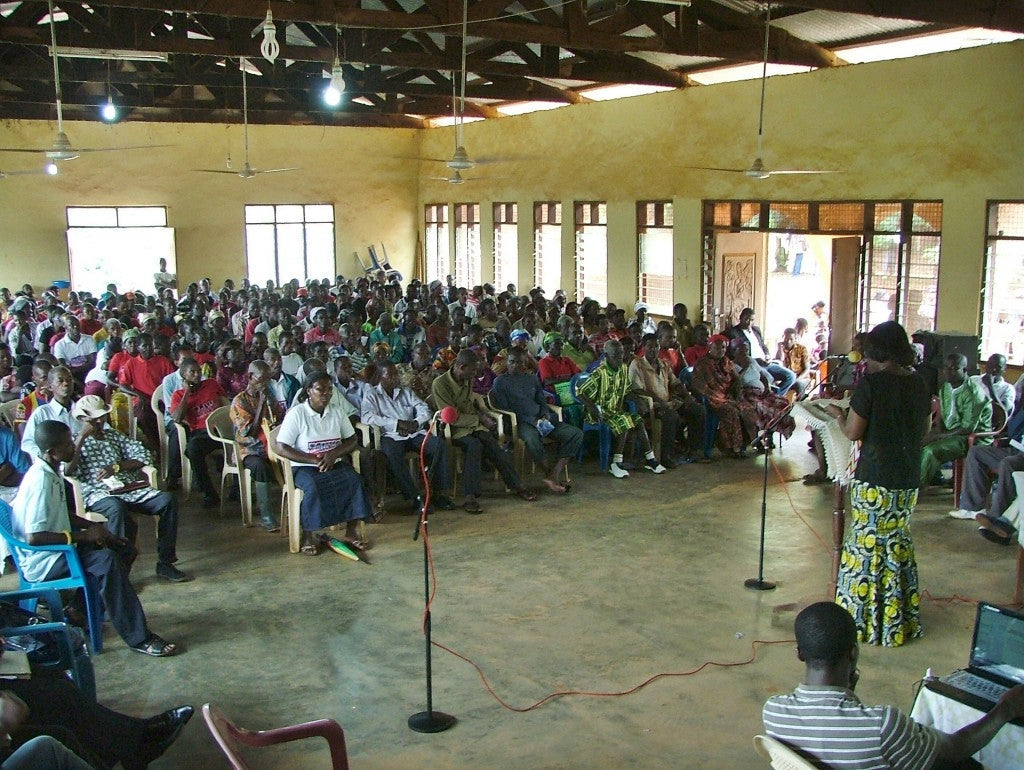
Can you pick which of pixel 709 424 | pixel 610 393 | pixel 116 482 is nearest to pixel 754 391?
pixel 709 424

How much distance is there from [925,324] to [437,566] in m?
6.11

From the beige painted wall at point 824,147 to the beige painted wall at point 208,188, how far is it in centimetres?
534

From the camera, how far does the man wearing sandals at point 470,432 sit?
278 inches

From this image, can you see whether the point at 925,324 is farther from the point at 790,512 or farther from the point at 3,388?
the point at 3,388

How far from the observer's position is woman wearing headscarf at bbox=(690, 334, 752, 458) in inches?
330

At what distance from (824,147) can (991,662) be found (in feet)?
26.9

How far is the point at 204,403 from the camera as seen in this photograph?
23.7ft

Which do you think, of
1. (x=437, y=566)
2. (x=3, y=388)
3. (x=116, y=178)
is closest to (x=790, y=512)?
(x=437, y=566)

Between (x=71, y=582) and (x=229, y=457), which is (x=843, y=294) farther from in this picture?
(x=71, y=582)

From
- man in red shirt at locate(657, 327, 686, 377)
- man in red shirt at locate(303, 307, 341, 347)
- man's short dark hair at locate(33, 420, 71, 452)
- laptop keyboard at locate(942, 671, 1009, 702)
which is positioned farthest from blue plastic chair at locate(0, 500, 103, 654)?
man in red shirt at locate(657, 327, 686, 377)

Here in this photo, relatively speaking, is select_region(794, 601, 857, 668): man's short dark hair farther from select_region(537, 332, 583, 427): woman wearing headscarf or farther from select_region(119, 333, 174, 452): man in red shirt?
select_region(119, 333, 174, 452): man in red shirt

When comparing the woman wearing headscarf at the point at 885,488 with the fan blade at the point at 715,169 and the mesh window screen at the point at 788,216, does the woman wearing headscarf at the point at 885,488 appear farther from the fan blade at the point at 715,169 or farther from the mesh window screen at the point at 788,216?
the fan blade at the point at 715,169

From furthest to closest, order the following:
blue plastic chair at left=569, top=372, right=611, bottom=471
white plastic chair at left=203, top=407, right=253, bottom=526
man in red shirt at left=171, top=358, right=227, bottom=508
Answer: blue plastic chair at left=569, top=372, right=611, bottom=471 < man in red shirt at left=171, top=358, right=227, bottom=508 < white plastic chair at left=203, top=407, right=253, bottom=526

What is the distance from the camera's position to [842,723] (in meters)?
2.48
